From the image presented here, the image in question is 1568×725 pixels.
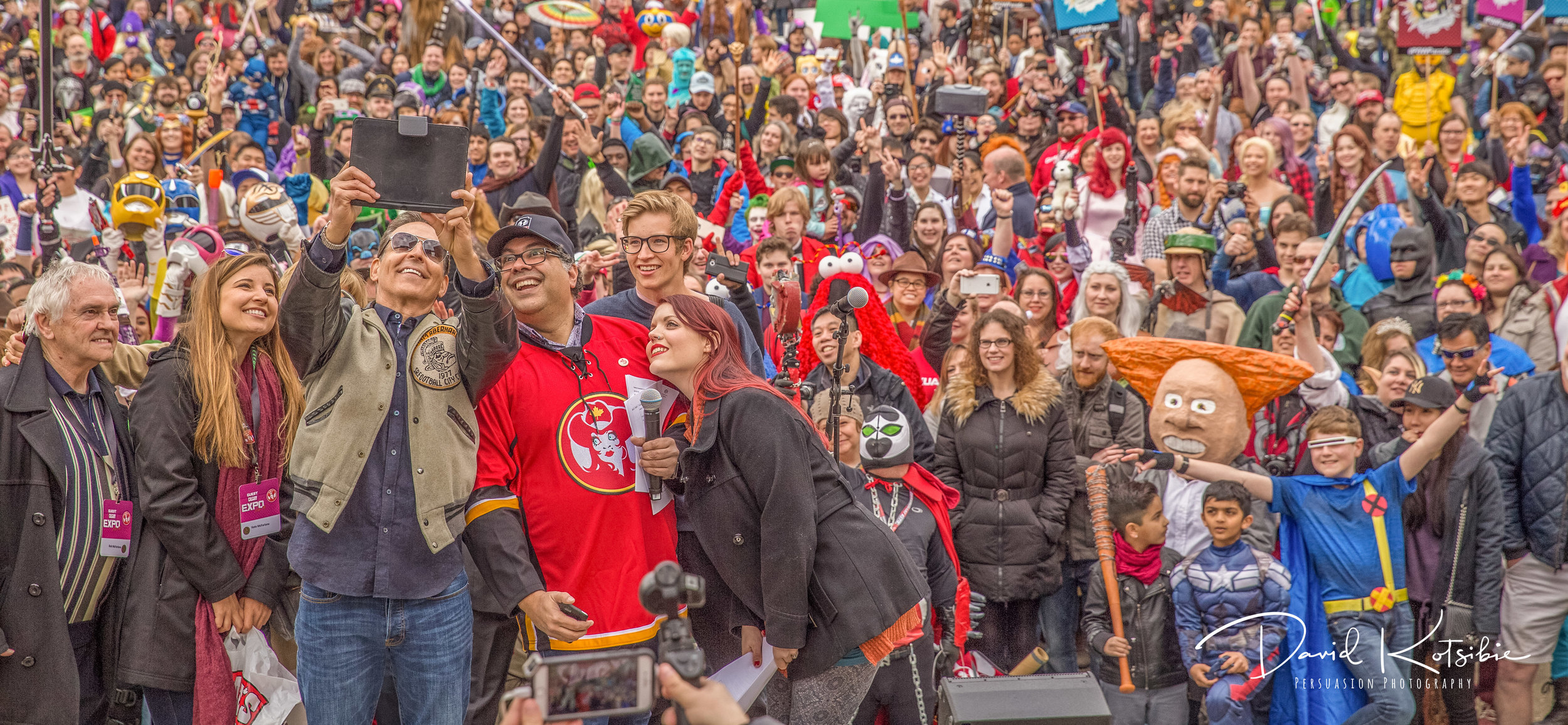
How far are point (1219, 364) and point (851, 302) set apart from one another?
7.84ft

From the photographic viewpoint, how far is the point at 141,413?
400 centimetres

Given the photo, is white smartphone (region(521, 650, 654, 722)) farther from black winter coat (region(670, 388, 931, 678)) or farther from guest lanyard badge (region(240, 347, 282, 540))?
guest lanyard badge (region(240, 347, 282, 540))

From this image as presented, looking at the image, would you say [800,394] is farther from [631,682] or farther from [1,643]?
[1,643]

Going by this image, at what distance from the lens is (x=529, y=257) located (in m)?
3.58

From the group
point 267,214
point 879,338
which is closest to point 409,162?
point 879,338

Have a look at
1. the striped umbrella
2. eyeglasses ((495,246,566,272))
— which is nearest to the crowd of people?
eyeglasses ((495,246,566,272))

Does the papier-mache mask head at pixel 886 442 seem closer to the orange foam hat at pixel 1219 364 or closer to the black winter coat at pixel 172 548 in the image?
the orange foam hat at pixel 1219 364

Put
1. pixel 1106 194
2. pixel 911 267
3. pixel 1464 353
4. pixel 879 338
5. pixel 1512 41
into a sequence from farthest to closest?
1. pixel 1512 41
2. pixel 1106 194
3. pixel 911 267
4. pixel 879 338
5. pixel 1464 353

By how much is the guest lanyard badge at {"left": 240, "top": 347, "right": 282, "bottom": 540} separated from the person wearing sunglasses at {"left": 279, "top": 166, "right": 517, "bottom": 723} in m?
0.56

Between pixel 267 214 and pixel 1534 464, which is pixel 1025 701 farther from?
pixel 267 214

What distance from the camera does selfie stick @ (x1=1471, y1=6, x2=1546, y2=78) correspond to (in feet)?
37.7

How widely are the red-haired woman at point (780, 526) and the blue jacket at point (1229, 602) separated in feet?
7.43

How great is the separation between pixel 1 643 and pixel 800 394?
2.52 meters

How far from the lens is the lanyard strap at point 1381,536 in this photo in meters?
5.57
